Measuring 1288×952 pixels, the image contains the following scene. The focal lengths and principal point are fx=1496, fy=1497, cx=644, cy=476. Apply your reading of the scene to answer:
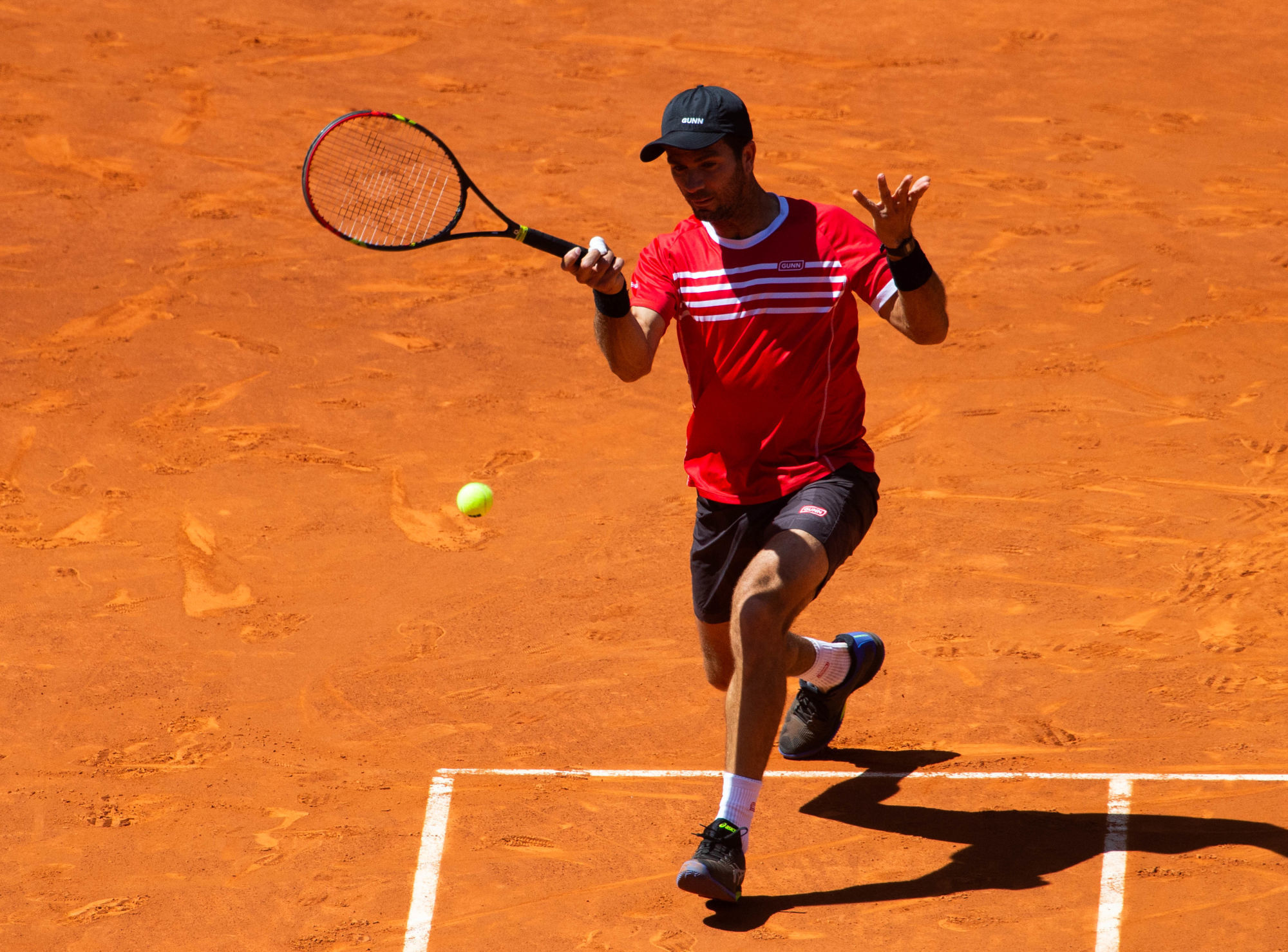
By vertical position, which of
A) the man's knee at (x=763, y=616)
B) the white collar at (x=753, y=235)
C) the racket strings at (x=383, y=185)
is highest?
the white collar at (x=753, y=235)

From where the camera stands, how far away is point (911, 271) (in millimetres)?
4477

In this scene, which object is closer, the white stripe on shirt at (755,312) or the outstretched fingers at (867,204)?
the outstretched fingers at (867,204)

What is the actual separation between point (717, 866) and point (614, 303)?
5.62 feet

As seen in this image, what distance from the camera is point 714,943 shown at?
434 cm

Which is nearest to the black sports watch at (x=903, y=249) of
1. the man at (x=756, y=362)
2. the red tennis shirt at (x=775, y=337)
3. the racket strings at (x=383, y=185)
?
the man at (x=756, y=362)

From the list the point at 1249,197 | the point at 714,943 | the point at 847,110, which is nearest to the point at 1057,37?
the point at 847,110

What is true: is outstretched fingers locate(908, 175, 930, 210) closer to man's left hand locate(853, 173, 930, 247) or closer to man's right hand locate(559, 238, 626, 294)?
man's left hand locate(853, 173, 930, 247)

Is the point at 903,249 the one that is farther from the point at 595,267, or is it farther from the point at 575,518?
the point at 575,518

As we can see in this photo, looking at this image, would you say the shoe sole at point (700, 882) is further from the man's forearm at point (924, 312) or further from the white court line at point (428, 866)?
the man's forearm at point (924, 312)

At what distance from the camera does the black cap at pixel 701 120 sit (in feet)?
15.1

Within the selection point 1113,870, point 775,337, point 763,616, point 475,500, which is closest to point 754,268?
point 775,337

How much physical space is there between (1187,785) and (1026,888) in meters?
0.87

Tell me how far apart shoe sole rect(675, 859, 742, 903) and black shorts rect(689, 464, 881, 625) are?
0.90 m

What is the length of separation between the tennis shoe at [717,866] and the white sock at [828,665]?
0.92m
